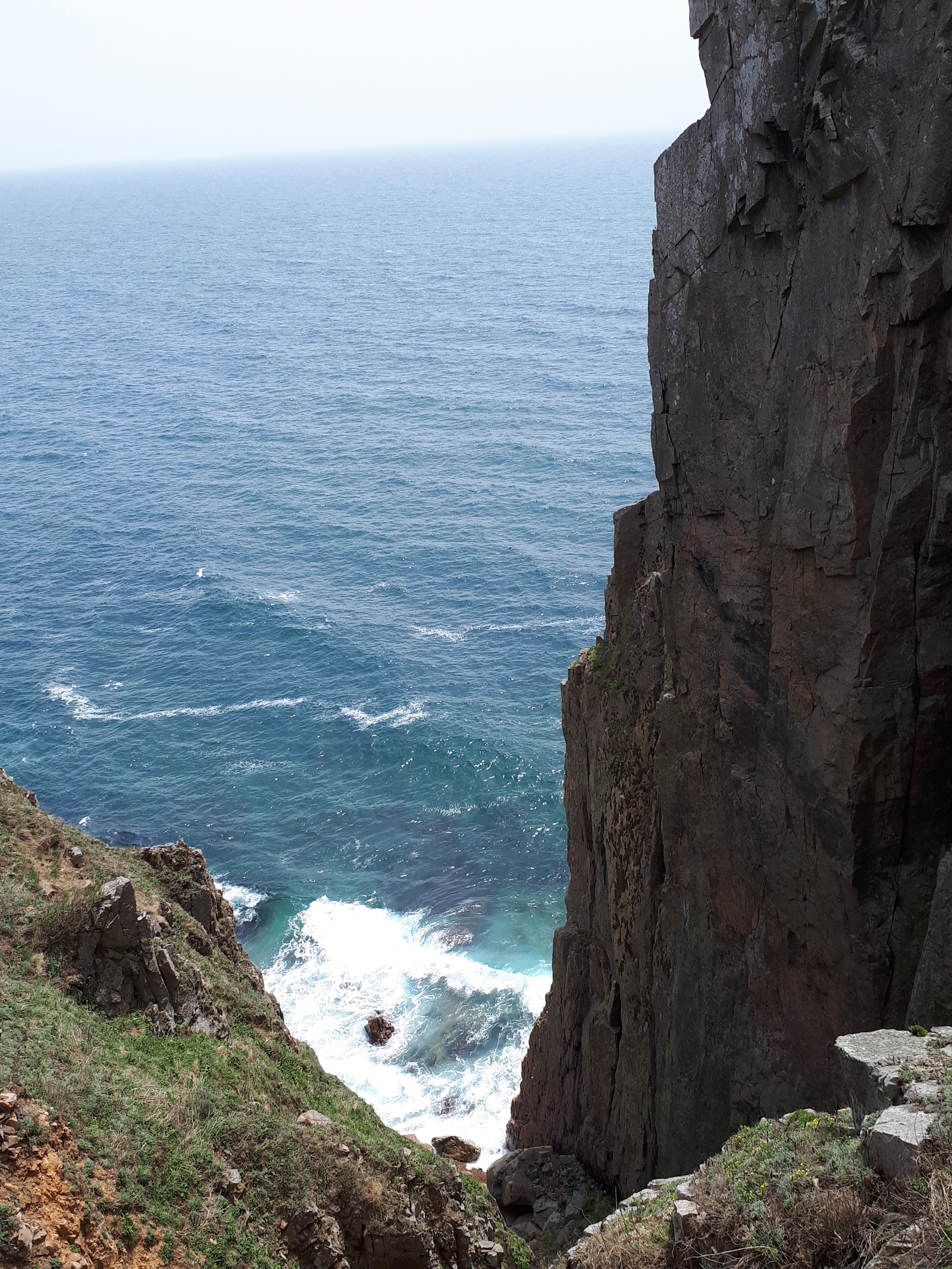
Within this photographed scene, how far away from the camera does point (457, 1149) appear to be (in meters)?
43.2

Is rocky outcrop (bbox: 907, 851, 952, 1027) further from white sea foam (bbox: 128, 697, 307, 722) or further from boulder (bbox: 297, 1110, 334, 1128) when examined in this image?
white sea foam (bbox: 128, 697, 307, 722)

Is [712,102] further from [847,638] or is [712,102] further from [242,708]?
[242,708]

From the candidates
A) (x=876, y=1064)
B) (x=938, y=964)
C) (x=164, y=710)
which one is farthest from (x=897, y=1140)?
(x=164, y=710)

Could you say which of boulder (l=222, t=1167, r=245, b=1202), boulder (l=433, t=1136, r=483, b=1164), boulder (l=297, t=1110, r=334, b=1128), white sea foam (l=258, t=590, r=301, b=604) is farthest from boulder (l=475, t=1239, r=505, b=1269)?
white sea foam (l=258, t=590, r=301, b=604)

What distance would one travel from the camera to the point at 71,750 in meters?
71.2

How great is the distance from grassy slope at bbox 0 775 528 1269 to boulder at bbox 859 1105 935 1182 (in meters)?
12.6

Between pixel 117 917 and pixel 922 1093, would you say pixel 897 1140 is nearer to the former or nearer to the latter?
pixel 922 1093

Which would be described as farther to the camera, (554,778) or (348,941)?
(554,778)

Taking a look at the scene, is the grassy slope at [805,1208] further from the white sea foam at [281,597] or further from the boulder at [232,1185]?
the white sea foam at [281,597]

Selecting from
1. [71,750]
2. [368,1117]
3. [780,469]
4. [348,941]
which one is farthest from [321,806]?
[780,469]

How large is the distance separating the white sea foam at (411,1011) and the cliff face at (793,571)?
16.0m

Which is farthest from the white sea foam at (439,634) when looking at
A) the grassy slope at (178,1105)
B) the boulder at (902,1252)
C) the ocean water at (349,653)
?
the boulder at (902,1252)

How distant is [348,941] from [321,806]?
11419 millimetres

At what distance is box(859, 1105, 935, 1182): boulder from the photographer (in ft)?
48.2
